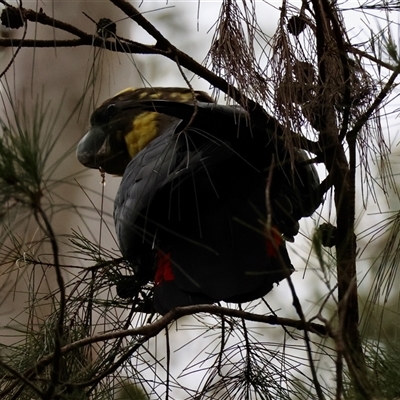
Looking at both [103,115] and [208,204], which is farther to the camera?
[103,115]

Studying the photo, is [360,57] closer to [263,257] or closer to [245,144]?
[245,144]

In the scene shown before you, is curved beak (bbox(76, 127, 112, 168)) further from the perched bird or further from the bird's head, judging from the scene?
the perched bird

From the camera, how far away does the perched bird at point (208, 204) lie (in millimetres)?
1521

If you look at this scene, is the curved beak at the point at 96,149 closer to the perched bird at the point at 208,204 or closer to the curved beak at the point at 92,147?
the curved beak at the point at 92,147

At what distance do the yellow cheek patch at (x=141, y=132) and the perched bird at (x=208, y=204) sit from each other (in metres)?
0.38

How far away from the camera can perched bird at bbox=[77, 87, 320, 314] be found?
1.52 m

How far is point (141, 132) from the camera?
7.16 feet

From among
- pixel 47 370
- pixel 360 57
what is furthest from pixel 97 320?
pixel 360 57

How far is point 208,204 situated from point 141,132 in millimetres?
577

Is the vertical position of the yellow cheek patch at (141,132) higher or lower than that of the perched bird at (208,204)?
higher

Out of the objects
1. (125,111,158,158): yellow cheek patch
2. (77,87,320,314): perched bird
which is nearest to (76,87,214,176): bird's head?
(125,111,158,158): yellow cheek patch

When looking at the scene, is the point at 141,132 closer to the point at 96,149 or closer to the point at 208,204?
the point at 96,149

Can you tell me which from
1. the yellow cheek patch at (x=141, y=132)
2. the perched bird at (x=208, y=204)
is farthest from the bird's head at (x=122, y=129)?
the perched bird at (x=208, y=204)

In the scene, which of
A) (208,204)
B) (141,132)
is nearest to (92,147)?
(141,132)
